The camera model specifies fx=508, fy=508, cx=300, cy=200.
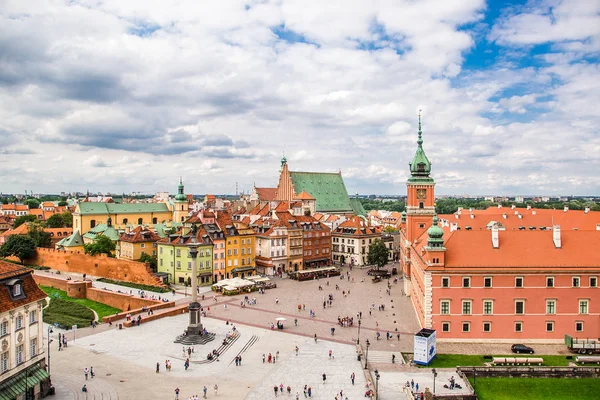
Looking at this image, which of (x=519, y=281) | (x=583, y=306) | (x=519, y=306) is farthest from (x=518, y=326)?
(x=583, y=306)

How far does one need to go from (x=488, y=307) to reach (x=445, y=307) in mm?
3908

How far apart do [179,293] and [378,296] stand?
27.1m

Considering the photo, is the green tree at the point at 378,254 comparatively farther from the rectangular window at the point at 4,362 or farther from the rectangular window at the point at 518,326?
the rectangular window at the point at 4,362

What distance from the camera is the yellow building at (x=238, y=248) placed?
81.1m

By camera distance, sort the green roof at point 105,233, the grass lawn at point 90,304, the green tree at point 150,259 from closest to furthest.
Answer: the grass lawn at point 90,304 < the green tree at point 150,259 < the green roof at point 105,233

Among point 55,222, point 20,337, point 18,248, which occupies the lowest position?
point 20,337

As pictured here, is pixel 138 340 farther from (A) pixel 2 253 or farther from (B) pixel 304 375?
(A) pixel 2 253

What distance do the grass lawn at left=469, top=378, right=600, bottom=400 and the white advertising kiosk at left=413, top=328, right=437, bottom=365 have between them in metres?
3.67

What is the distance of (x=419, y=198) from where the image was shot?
72875 millimetres

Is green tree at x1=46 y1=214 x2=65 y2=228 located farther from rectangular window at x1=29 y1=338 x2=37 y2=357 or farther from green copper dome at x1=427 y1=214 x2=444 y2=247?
green copper dome at x1=427 y1=214 x2=444 y2=247

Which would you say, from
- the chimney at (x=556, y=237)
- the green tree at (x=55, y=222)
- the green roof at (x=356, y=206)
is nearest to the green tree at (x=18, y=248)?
the green tree at (x=55, y=222)

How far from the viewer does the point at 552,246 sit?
48656mm

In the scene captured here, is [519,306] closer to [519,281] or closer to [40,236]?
[519,281]

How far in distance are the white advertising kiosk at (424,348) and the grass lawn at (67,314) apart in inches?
1390
